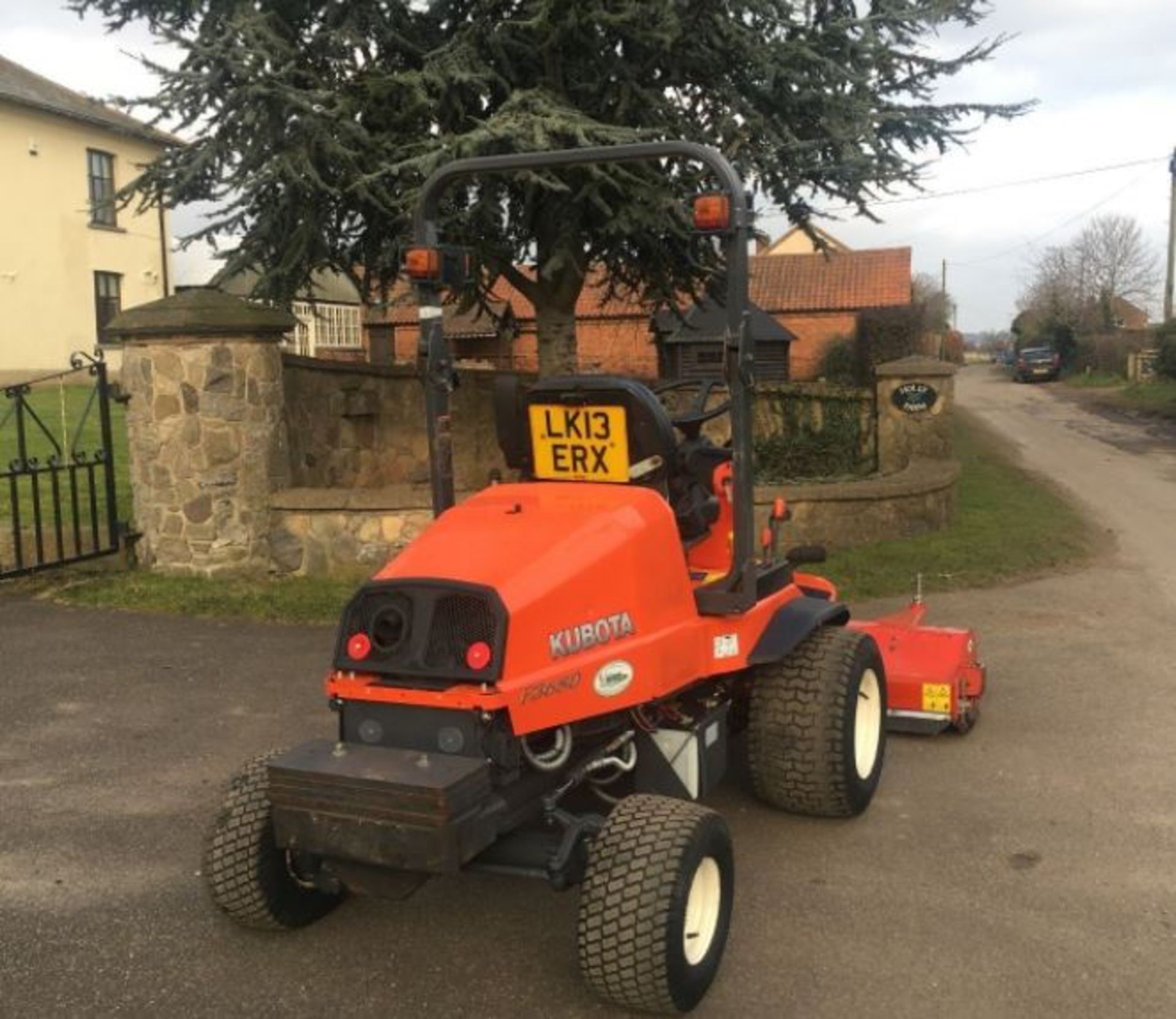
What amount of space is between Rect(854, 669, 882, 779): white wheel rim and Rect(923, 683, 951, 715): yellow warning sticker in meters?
0.60

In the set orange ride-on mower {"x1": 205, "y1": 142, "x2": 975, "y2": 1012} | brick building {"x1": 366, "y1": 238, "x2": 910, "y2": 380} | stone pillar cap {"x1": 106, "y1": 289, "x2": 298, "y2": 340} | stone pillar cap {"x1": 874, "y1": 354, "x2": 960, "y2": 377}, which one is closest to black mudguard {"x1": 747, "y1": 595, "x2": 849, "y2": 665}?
orange ride-on mower {"x1": 205, "y1": 142, "x2": 975, "y2": 1012}

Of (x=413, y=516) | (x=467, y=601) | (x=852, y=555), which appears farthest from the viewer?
(x=852, y=555)

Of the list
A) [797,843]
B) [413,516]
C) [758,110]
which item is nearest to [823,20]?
[758,110]

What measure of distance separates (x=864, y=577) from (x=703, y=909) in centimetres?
550

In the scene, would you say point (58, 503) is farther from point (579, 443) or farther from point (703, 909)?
point (703, 909)

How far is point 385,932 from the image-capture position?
343 centimetres

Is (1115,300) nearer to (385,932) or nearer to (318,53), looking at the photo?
(318,53)

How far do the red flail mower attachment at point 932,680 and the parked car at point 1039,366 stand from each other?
4209 centimetres

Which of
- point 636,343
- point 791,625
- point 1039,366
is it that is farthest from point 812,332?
point 791,625

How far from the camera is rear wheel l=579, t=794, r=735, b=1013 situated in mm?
2840

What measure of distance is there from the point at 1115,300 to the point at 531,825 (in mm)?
62734

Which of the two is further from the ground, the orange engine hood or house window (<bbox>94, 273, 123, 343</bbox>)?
house window (<bbox>94, 273, 123, 343</bbox>)

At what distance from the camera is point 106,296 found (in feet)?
102

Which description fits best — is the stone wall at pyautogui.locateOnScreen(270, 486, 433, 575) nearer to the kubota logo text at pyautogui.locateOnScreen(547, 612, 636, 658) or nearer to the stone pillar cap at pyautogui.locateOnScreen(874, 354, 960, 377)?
the kubota logo text at pyautogui.locateOnScreen(547, 612, 636, 658)
